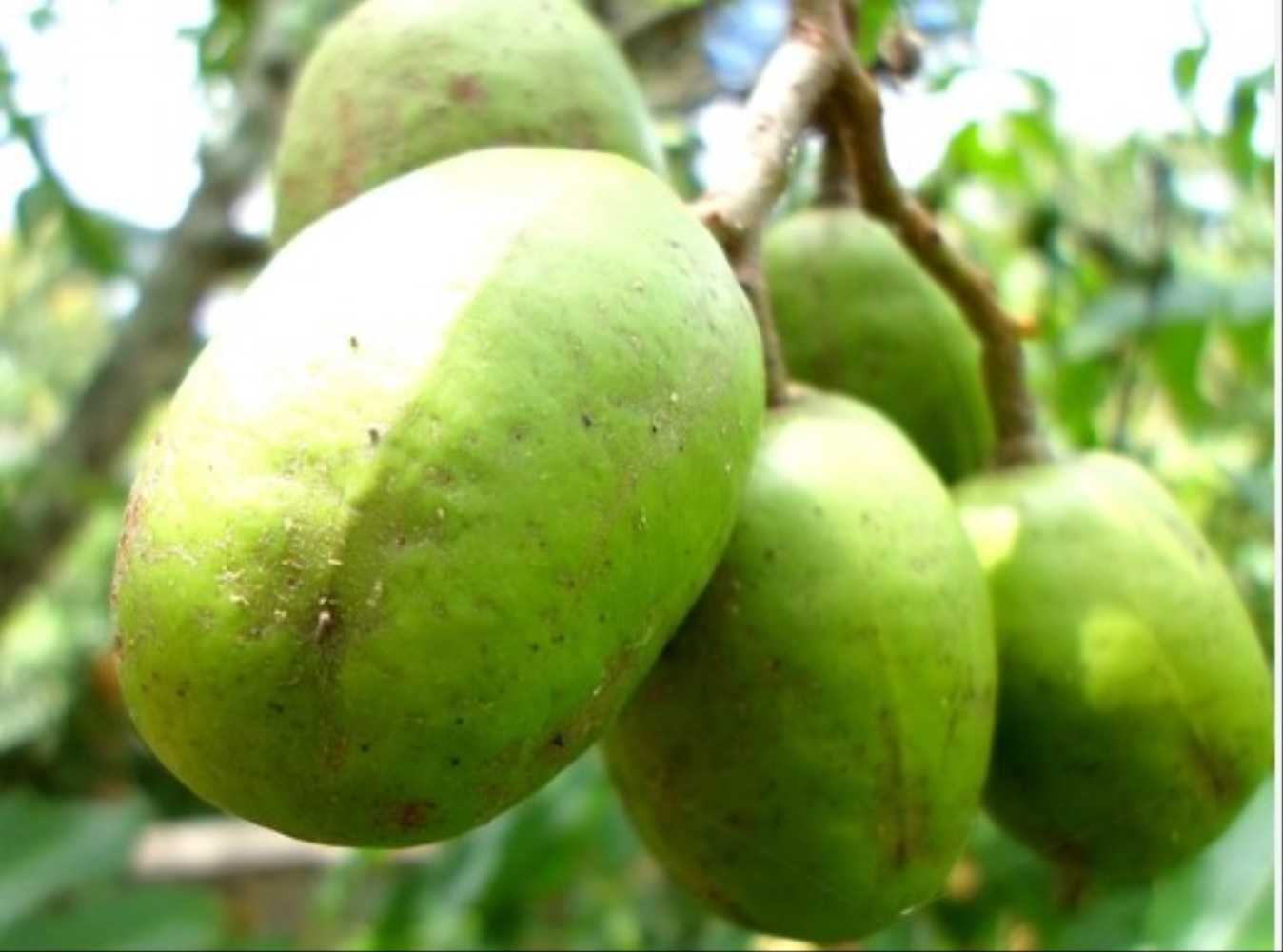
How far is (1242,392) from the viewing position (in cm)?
347

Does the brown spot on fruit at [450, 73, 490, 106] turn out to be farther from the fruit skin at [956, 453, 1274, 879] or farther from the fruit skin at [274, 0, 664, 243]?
the fruit skin at [956, 453, 1274, 879]

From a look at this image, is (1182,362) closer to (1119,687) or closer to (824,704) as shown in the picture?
(1119,687)

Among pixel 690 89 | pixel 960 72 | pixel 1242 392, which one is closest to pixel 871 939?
pixel 960 72

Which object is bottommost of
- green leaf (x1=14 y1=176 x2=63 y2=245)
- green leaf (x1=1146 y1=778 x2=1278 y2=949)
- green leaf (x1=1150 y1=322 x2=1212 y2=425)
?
green leaf (x1=1150 y1=322 x2=1212 y2=425)

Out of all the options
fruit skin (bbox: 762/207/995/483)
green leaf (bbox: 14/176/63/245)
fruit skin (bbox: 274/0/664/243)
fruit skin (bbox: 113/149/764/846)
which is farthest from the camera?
green leaf (bbox: 14/176/63/245)

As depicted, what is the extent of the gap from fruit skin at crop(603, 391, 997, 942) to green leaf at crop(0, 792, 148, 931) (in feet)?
3.14

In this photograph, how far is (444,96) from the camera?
1.42m

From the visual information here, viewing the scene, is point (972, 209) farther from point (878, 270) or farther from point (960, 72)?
point (878, 270)

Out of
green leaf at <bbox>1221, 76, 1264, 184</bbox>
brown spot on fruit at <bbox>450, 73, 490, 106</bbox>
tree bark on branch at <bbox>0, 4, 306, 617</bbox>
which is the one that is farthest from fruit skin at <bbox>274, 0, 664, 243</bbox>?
tree bark on branch at <bbox>0, 4, 306, 617</bbox>

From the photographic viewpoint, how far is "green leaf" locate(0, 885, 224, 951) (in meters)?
1.82

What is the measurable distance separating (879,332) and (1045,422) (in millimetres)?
269

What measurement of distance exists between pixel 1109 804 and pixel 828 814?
35 centimetres

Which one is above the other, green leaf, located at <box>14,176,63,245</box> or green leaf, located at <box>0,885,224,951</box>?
green leaf, located at <box>14,176,63,245</box>

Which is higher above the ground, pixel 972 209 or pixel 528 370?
pixel 528 370
